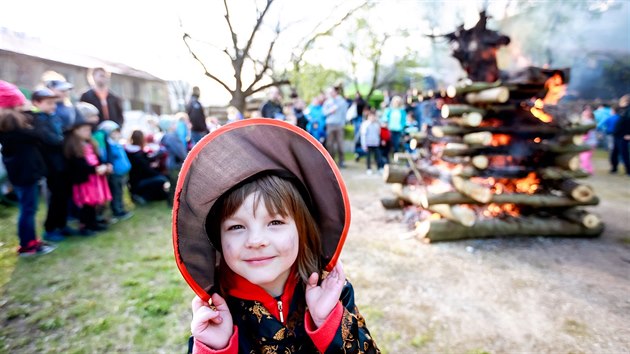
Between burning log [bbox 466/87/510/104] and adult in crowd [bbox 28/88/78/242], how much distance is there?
5174mm

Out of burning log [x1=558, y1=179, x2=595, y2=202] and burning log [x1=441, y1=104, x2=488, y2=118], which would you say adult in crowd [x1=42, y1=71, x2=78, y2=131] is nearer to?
burning log [x1=441, y1=104, x2=488, y2=118]

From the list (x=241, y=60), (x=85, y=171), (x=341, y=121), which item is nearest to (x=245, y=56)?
(x=241, y=60)

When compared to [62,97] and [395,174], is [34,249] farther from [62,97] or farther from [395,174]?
[395,174]

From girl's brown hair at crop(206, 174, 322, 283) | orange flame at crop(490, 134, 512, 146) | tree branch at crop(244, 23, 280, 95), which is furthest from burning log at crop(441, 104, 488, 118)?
tree branch at crop(244, 23, 280, 95)

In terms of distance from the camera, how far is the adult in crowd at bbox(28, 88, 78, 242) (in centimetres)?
391

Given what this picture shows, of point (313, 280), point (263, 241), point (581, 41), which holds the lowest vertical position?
point (313, 280)

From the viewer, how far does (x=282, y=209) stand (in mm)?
1153

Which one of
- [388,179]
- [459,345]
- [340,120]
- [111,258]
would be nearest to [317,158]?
[459,345]

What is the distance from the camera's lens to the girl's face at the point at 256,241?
3.67 ft

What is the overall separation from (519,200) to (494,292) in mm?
1832

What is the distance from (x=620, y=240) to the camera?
4.41 m

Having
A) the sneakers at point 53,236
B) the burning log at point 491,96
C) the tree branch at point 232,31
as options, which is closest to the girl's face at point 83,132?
the sneakers at point 53,236

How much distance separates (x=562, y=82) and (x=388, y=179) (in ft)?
8.57

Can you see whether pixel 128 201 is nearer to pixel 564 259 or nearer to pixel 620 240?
pixel 564 259
